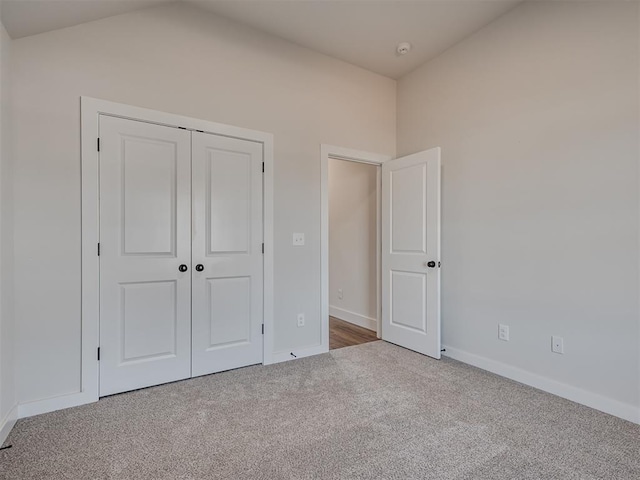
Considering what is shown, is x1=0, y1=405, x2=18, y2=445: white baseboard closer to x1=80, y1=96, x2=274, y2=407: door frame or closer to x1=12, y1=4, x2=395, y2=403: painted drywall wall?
x1=12, y1=4, x2=395, y2=403: painted drywall wall

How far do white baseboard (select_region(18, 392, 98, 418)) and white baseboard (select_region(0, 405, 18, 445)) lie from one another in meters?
0.05

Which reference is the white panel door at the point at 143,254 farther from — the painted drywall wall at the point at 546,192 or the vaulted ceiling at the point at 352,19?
the painted drywall wall at the point at 546,192

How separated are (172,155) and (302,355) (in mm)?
2053

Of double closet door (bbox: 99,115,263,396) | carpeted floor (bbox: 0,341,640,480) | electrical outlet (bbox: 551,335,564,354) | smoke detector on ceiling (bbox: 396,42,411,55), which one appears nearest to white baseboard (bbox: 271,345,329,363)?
double closet door (bbox: 99,115,263,396)

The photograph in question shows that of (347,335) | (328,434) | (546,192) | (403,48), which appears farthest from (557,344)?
(403,48)

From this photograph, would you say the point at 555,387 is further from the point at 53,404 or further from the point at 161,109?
the point at 161,109

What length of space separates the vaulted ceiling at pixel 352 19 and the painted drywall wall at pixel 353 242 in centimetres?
140

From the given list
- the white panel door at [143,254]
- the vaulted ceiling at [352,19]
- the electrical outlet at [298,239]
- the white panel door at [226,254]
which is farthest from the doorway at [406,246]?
the white panel door at [143,254]

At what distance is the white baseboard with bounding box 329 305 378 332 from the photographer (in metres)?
3.90

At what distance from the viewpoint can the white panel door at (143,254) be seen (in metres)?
2.20

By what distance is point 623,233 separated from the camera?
1.98m

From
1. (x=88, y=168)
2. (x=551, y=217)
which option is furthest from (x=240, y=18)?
(x=551, y=217)

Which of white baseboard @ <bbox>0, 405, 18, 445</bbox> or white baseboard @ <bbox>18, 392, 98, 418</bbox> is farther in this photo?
white baseboard @ <bbox>18, 392, 98, 418</bbox>

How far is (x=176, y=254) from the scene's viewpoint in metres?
2.43
